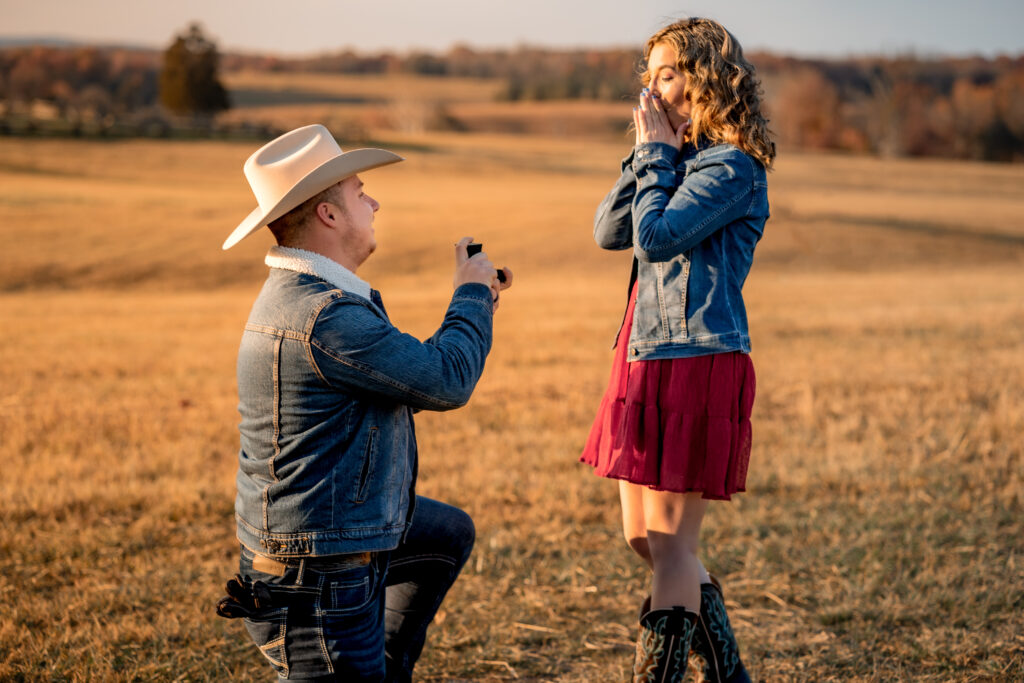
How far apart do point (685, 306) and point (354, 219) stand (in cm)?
113

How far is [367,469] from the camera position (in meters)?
2.66

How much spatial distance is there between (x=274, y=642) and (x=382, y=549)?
410 millimetres

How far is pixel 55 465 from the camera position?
20.9 feet

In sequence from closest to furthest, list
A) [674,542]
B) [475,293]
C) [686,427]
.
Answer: [475,293]
[686,427]
[674,542]

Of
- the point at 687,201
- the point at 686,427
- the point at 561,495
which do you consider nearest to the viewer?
the point at 687,201

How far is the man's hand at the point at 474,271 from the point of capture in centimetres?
281

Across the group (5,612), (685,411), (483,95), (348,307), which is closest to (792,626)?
(685,411)

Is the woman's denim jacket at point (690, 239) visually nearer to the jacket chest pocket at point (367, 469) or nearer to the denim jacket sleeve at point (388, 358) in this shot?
the denim jacket sleeve at point (388, 358)

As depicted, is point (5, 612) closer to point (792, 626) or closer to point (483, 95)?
point (792, 626)

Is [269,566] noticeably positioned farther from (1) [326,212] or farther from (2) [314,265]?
(1) [326,212]

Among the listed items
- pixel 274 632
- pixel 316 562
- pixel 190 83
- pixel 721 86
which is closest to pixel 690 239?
pixel 721 86

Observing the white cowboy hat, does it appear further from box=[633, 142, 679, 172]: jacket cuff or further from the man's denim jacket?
box=[633, 142, 679, 172]: jacket cuff

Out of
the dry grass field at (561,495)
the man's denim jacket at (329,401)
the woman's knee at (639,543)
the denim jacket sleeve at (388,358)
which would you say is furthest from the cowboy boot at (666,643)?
the denim jacket sleeve at (388,358)

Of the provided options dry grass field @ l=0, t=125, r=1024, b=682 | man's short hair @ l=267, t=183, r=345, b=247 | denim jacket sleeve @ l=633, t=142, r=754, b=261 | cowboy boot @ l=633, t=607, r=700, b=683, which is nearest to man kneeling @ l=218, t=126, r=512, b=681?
man's short hair @ l=267, t=183, r=345, b=247
